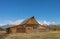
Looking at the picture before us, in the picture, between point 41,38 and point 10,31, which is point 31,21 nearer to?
point 10,31

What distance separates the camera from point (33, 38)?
116ft

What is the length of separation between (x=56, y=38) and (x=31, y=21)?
26.8 metres

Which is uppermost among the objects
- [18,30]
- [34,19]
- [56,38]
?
[34,19]

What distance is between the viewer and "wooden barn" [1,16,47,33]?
186ft

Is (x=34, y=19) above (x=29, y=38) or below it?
above

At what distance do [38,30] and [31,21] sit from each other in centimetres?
439

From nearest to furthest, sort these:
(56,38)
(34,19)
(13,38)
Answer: (56,38)
(13,38)
(34,19)

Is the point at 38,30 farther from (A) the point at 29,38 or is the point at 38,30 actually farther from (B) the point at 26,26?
(A) the point at 29,38

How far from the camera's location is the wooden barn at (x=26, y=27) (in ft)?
186

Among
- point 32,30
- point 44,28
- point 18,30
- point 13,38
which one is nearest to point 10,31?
point 18,30

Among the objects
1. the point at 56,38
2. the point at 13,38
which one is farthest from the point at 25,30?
the point at 56,38

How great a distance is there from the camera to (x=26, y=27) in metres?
58.0

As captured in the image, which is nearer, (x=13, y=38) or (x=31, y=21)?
(x=13, y=38)

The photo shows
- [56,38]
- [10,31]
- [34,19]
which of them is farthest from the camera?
[34,19]
